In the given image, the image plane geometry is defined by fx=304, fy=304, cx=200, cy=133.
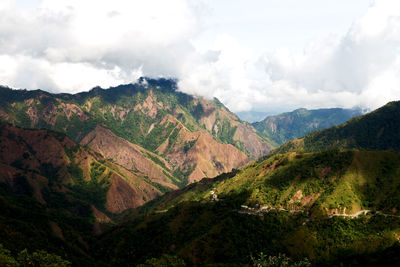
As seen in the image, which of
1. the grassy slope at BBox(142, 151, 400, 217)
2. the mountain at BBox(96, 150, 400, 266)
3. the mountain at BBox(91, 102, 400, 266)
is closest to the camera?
the mountain at BBox(91, 102, 400, 266)

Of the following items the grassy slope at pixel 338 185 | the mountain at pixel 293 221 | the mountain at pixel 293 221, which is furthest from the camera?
the grassy slope at pixel 338 185

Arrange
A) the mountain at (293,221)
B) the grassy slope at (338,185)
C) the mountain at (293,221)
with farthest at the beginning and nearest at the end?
1. the grassy slope at (338,185)
2. the mountain at (293,221)
3. the mountain at (293,221)

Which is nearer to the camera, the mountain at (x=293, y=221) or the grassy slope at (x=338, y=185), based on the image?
the mountain at (x=293, y=221)

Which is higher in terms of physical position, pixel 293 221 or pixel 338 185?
pixel 338 185

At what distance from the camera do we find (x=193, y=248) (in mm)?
145875

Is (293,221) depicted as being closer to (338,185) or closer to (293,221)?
(293,221)

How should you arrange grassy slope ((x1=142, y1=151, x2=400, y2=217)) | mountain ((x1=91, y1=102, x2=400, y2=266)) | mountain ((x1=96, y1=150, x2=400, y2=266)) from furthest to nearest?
grassy slope ((x1=142, y1=151, x2=400, y2=217)), mountain ((x1=96, y1=150, x2=400, y2=266)), mountain ((x1=91, y1=102, x2=400, y2=266))

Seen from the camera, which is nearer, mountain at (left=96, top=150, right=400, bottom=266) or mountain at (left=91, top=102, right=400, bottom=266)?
mountain at (left=91, top=102, right=400, bottom=266)

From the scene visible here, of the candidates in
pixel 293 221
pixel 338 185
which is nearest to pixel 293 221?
pixel 293 221

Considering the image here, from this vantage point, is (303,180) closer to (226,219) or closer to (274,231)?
(274,231)

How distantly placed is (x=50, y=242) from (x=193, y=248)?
2714 inches

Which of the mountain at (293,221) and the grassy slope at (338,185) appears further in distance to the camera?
the grassy slope at (338,185)

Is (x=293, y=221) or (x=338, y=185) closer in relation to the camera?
(x=293, y=221)

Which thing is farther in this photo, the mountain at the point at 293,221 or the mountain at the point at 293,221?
the mountain at the point at 293,221
